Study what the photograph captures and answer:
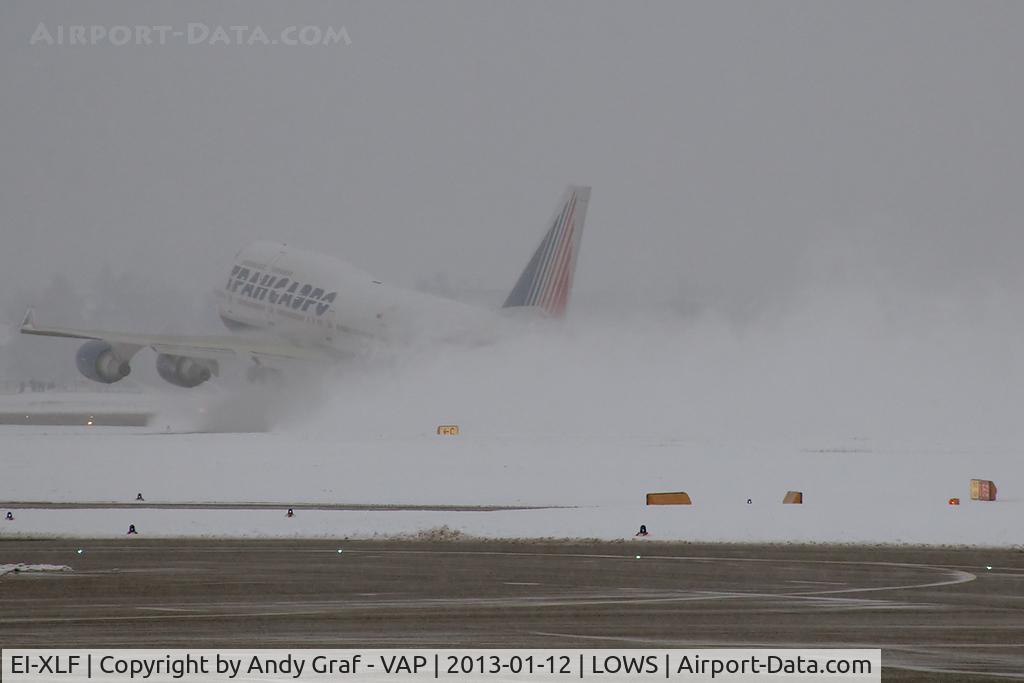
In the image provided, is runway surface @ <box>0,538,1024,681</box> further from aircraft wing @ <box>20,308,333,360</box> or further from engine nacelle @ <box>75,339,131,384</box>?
engine nacelle @ <box>75,339,131,384</box>

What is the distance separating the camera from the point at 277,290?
266 ft

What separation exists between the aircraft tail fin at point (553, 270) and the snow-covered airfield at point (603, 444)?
1.43 m

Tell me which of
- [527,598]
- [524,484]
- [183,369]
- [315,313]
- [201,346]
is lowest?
[527,598]

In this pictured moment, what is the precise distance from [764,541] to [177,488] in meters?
18.4

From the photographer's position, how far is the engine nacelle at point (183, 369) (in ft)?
265

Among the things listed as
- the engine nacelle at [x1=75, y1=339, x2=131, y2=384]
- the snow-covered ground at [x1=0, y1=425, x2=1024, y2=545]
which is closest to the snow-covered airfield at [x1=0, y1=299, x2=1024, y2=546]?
the snow-covered ground at [x1=0, y1=425, x2=1024, y2=545]

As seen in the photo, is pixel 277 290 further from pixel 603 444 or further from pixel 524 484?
pixel 524 484

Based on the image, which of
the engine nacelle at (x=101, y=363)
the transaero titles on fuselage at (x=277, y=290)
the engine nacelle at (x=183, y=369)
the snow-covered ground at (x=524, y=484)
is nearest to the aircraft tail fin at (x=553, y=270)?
the transaero titles on fuselage at (x=277, y=290)

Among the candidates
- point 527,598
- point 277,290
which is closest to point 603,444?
point 277,290

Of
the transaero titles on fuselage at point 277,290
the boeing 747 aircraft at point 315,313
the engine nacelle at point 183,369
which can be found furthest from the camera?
the engine nacelle at point 183,369

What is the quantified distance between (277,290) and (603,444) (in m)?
26.5

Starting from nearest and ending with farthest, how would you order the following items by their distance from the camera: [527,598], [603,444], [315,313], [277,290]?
[527,598], [603,444], [315,313], [277,290]

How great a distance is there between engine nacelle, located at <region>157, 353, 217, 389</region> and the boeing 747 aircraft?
0.15ft

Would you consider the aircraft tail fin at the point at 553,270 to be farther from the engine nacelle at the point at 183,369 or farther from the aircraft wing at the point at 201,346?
the engine nacelle at the point at 183,369
